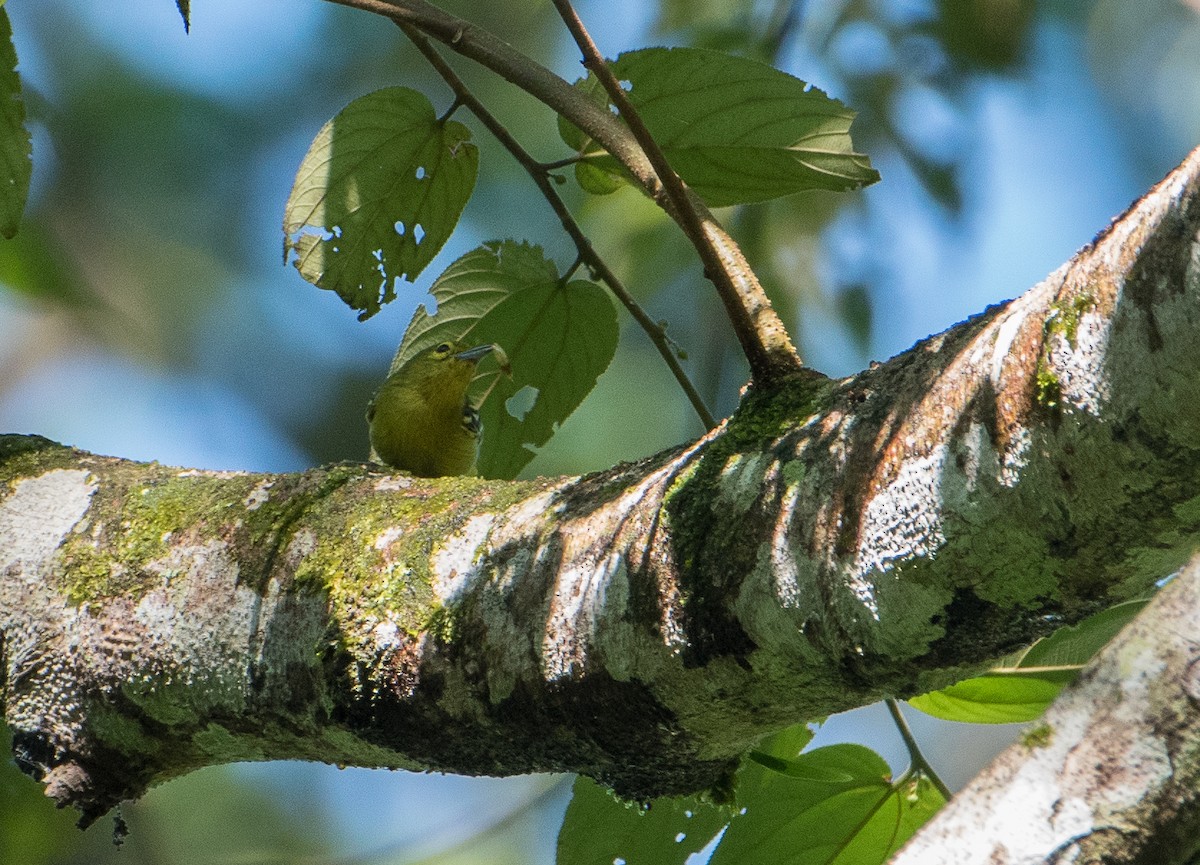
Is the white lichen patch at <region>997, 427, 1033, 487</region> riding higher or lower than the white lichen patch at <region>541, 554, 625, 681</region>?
lower

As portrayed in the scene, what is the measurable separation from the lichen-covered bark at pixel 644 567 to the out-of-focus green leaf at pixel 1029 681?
45cm

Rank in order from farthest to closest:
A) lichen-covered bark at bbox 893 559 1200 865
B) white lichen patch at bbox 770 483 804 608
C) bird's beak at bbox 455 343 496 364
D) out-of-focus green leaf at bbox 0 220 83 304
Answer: out-of-focus green leaf at bbox 0 220 83 304
bird's beak at bbox 455 343 496 364
white lichen patch at bbox 770 483 804 608
lichen-covered bark at bbox 893 559 1200 865

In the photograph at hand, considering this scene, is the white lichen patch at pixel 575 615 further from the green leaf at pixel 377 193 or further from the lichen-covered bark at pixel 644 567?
the green leaf at pixel 377 193

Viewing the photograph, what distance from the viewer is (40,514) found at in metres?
2.20

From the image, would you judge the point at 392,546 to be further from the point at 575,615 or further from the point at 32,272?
the point at 32,272

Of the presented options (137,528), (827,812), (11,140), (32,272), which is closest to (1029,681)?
(827,812)

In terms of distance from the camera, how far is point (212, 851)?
649cm

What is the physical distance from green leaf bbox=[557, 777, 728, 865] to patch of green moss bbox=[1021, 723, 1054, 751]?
1.32 meters

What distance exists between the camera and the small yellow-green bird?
12.7 ft

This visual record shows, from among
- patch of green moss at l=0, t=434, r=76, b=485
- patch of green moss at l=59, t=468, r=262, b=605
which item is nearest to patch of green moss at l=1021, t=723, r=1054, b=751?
patch of green moss at l=59, t=468, r=262, b=605

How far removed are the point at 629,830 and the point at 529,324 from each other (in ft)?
3.74

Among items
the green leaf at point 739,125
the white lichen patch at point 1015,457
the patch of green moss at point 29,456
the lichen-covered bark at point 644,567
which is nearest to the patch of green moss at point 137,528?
the lichen-covered bark at point 644,567

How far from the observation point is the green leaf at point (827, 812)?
208 cm

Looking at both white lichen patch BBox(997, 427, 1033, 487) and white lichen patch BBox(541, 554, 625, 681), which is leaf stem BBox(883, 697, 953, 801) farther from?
white lichen patch BBox(997, 427, 1033, 487)
